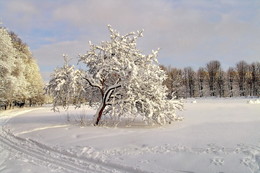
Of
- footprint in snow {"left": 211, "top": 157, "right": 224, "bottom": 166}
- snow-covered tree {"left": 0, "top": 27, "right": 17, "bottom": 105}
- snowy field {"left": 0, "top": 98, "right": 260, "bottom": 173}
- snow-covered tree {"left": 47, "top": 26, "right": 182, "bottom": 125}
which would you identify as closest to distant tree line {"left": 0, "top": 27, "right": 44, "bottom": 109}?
snow-covered tree {"left": 0, "top": 27, "right": 17, "bottom": 105}

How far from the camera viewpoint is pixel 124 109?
44.7 ft

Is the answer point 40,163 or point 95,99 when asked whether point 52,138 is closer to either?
point 40,163

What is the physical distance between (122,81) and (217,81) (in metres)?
59.8

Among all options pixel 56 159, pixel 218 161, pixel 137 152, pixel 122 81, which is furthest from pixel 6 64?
pixel 218 161

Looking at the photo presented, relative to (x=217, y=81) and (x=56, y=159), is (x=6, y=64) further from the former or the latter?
(x=217, y=81)

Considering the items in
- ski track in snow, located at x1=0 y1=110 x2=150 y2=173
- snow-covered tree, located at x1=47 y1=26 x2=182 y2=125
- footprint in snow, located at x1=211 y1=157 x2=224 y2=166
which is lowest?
ski track in snow, located at x1=0 y1=110 x2=150 y2=173

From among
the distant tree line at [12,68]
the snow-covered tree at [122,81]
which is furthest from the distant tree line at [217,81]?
the snow-covered tree at [122,81]

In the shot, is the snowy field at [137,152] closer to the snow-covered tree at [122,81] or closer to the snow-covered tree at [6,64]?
the snow-covered tree at [122,81]

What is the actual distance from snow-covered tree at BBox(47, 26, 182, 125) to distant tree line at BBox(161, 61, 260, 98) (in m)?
49.3

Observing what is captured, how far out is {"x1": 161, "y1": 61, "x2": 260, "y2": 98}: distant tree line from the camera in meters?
64.9

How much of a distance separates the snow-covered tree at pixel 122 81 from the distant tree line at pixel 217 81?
1941 inches

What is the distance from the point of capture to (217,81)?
221 ft

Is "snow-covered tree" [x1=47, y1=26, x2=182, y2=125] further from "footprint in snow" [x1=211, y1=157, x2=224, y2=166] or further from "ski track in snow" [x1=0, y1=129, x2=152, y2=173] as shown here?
"footprint in snow" [x1=211, y1=157, x2=224, y2=166]

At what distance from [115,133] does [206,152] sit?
16.1ft
